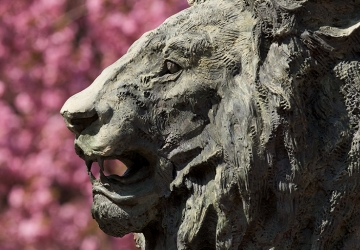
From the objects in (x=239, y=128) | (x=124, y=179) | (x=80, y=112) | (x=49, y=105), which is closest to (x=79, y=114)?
(x=80, y=112)

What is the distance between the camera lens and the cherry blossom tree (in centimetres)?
457

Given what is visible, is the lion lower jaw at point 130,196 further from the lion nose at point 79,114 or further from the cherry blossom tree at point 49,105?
the cherry blossom tree at point 49,105

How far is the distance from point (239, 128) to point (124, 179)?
0.74 feet

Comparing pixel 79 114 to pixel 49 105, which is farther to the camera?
pixel 49 105

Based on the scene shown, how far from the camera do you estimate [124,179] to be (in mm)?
1444

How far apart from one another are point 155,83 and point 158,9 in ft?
9.60

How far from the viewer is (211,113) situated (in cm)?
140

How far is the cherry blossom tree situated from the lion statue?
3.02m

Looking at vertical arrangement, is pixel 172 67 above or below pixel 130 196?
above

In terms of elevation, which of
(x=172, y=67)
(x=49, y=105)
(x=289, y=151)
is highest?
(x=172, y=67)

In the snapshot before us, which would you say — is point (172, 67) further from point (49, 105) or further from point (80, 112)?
point (49, 105)

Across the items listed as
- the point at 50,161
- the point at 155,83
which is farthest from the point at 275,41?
the point at 50,161

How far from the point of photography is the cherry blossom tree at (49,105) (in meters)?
4.57

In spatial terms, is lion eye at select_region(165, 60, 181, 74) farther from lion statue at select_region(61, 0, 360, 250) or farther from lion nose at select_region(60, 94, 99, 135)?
lion nose at select_region(60, 94, 99, 135)
